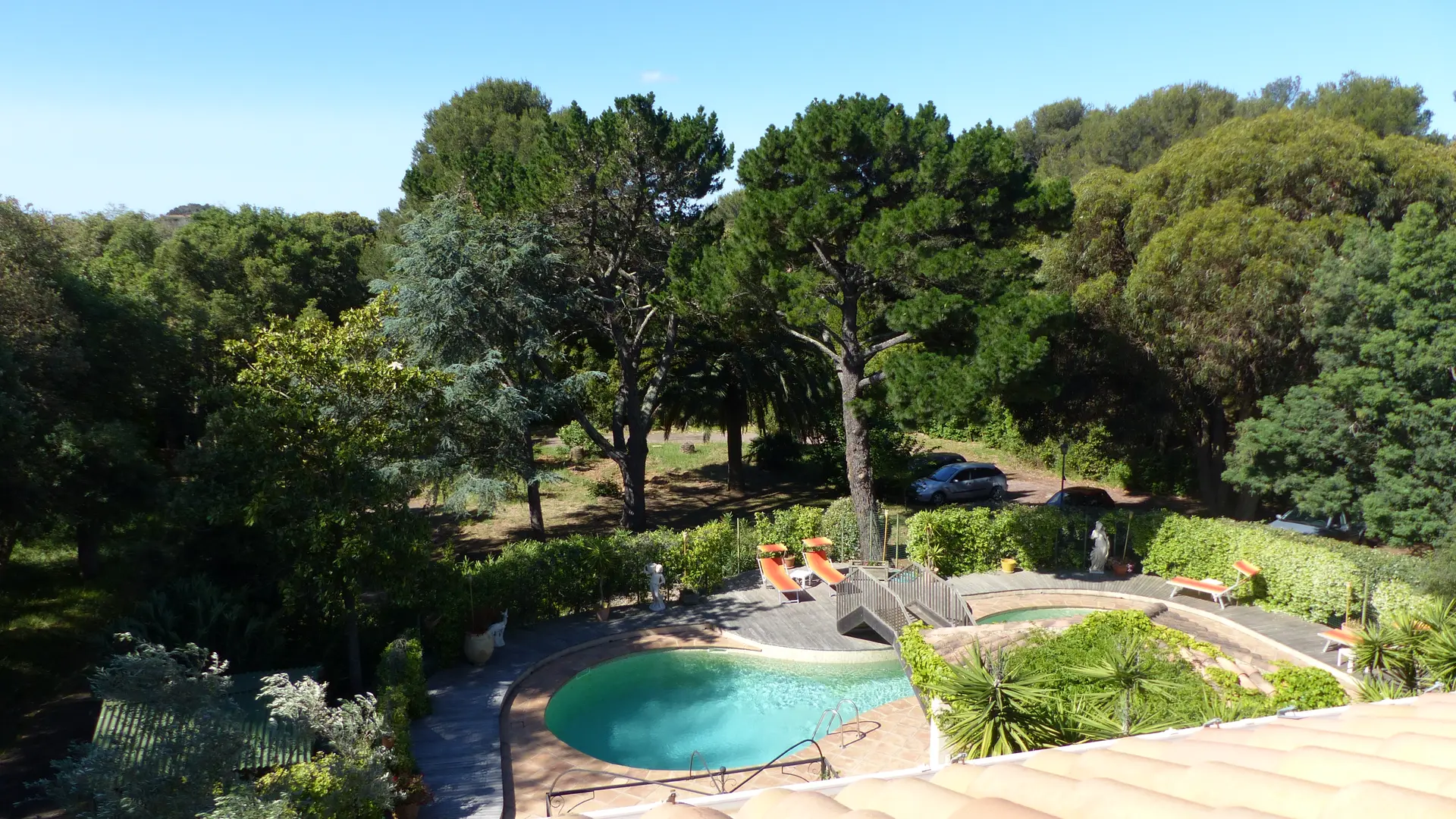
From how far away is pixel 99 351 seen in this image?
60.7 ft

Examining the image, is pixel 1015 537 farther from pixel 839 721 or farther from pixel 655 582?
pixel 839 721

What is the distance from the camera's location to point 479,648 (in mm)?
14172

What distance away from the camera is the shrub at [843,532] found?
19.7 metres

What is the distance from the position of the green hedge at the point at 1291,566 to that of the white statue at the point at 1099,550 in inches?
36.0

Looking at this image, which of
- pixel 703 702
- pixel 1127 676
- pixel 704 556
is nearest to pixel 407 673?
pixel 703 702

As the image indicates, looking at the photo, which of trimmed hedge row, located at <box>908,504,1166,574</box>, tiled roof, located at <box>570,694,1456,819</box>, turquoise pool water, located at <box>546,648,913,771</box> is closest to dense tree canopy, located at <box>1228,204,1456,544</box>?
trimmed hedge row, located at <box>908,504,1166,574</box>

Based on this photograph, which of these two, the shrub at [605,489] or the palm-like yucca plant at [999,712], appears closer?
the palm-like yucca plant at [999,712]

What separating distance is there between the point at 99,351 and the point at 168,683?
1427 centimetres

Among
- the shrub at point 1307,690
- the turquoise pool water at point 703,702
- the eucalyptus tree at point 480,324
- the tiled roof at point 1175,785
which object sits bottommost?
the turquoise pool water at point 703,702

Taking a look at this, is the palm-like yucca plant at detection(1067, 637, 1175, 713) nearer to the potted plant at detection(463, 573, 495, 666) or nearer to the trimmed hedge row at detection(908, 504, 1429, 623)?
the trimmed hedge row at detection(908, 504, 1429, 623)

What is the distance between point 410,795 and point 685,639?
6.76 metres

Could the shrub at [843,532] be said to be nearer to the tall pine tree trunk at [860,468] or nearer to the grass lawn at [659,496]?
the tall pine tree trunk at [860,468]

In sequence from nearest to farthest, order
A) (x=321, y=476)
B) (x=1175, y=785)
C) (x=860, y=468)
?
(x=1175, y=785)
(x=321, y=476)
(x=860, y=468)

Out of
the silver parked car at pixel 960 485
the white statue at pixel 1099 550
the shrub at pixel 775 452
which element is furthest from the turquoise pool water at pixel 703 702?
the shrub at pixel 775 452
